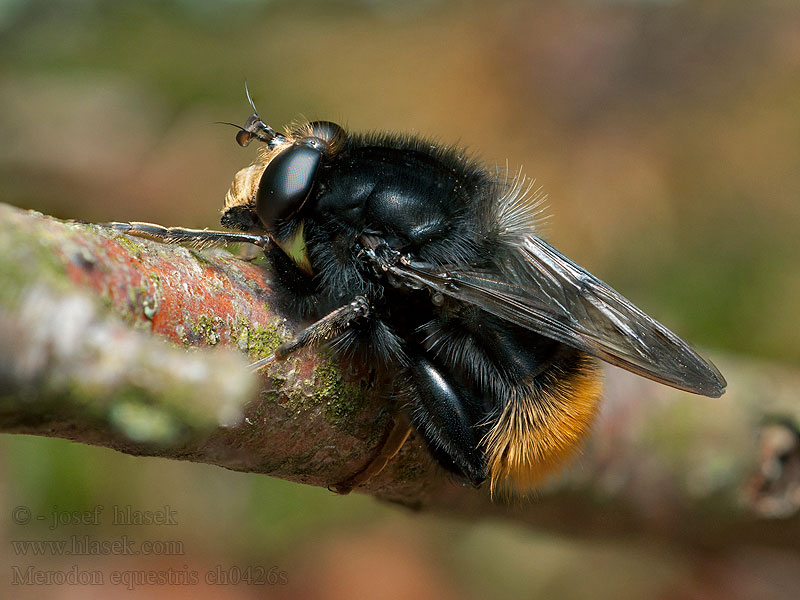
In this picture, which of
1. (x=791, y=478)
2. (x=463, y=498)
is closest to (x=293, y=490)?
(x=463, y=498)

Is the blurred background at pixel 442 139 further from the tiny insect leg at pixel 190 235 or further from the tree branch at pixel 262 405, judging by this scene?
the tiny insect leg at pixel 190 235

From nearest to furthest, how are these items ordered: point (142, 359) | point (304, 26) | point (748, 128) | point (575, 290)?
point (142, 359), point (575, 290), point (748, 128), point (304, 26)

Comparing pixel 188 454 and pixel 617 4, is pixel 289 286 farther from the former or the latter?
pixel 617 4

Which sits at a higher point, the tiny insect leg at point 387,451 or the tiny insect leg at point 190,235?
the tiny insect leg at point 190,235

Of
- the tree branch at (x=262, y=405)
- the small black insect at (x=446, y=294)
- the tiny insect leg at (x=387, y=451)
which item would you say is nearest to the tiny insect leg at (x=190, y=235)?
the small black insect at (x=446, y=294)

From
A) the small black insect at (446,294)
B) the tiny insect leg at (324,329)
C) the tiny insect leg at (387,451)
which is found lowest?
the tiny insect leg at (387,451)
